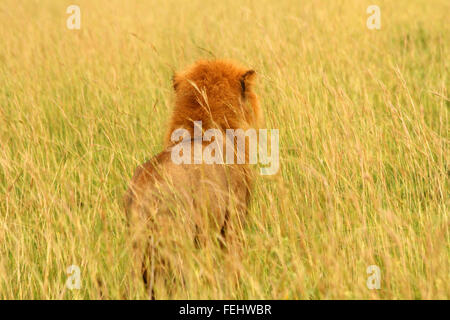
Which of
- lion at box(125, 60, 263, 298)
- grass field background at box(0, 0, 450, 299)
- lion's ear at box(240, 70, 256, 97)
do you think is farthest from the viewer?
lion's ear at box(240, 70, 256, 97)

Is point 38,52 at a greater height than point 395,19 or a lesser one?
lesser

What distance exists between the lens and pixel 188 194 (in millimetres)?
2518

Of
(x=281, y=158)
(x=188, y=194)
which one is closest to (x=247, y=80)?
(x=281, y=158)

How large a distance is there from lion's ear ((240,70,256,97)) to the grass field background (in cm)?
44

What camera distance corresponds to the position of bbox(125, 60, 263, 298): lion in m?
2.41

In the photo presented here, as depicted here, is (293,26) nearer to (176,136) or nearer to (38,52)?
(38,52)

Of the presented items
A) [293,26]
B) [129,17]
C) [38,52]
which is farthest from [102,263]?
[129,17]

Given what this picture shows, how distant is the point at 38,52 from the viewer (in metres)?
6.18

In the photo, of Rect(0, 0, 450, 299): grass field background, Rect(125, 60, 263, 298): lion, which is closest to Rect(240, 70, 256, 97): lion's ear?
Rect(125, 60, 263, 298): lion

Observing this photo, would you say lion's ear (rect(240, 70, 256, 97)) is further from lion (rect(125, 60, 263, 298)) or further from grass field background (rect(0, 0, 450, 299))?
grass field background (rect(0, 0, 450, 299))

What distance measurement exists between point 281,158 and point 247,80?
578 mm

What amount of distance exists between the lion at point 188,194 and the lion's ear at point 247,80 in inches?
4.4
